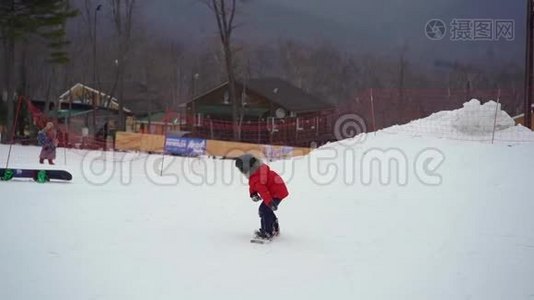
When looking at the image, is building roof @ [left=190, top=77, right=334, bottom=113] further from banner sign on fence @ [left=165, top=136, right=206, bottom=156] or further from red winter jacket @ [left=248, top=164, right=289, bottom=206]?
red winter jacket @ [left=248, top=164, right=289, bottom=206]

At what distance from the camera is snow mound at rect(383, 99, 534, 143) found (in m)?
18.4

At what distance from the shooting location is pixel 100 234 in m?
7.88

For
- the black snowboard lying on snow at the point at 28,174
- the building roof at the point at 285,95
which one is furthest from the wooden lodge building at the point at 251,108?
the black snowboard lying on snow at the point at 28,174

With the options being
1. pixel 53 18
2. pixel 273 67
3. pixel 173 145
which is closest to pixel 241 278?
pixel 173 145

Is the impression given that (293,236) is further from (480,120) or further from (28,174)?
(480,120)

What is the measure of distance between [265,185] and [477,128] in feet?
44.7

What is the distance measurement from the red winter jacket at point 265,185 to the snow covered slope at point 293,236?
2.35ft

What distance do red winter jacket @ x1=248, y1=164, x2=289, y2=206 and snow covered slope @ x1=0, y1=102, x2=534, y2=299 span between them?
717mm

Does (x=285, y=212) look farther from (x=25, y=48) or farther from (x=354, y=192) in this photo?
(x=25, y=48)

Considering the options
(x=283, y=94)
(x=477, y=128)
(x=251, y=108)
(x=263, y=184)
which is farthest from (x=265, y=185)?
(x=283, y=94)

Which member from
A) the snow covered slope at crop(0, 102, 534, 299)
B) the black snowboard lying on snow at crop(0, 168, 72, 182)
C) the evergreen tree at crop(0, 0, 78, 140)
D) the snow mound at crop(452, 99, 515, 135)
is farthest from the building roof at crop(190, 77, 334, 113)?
the black snowboard lying on snow at crop(0, 168, 72, 182)

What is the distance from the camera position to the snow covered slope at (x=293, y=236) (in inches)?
232

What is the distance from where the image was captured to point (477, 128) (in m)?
18.8

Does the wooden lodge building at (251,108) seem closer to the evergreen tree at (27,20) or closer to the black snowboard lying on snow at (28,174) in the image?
the evergreen tree at (27,20)
